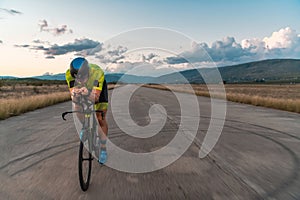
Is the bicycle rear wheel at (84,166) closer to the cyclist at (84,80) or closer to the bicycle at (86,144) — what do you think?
the bicycle at (86,144)

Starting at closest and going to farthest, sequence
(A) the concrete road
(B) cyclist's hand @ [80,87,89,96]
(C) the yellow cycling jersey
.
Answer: (A) the concrete road → (B) cyclist's hand @ [80,87,89,96] → (C) the yellow cycling jersey

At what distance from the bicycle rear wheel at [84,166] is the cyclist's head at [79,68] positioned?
3.21 feet

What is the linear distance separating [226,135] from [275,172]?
139 inches

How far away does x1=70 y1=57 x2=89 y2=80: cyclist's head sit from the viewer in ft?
12.9

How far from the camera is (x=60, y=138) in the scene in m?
7.81

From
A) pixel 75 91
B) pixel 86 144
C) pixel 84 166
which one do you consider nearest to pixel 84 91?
pixel 75 91

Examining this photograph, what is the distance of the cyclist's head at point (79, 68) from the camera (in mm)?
3932

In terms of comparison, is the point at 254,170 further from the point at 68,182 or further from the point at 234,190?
the point at 68,182

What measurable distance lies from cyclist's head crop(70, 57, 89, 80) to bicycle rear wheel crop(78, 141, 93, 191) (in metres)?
0.98

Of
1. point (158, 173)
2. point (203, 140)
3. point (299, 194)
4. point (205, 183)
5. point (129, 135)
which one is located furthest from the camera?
point (129, 135)

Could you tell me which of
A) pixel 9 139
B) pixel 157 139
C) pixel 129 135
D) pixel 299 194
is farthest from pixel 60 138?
pixel 299 194

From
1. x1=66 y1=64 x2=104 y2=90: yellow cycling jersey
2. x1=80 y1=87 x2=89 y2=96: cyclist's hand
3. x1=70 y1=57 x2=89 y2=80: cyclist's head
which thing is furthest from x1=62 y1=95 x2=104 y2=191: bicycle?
x1=70 y1=57 x2=89 y2=80: cyclist's head

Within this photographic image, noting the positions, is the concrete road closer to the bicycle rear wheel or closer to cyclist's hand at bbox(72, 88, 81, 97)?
the bicycle rear wheel

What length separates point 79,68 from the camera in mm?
3955
